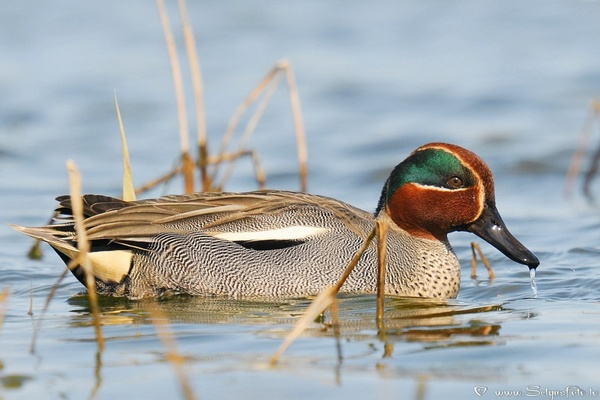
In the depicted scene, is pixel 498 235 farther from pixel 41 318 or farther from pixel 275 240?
pixel 41 318

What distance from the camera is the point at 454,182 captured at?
7332 millimetres

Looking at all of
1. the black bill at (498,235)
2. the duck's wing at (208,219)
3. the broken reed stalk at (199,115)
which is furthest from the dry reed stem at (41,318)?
Answer: the broken reed stalk at (199,115)

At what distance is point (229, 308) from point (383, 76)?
384 inches

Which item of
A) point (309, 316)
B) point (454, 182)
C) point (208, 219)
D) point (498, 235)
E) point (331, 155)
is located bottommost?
point (309, 316)

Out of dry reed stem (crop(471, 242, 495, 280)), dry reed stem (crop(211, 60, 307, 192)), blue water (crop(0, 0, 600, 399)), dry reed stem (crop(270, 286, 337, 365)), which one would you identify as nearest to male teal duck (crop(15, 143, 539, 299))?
blue water (crop(0, 0, 600, 399))

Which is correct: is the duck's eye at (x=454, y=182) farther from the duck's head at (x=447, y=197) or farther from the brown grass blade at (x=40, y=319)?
the brown grass blade at (x=40, y=319)

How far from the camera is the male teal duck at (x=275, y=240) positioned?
23.7ft

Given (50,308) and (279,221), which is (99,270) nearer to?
(50,308)

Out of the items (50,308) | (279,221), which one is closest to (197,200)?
(279,221)

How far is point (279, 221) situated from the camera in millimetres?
7352

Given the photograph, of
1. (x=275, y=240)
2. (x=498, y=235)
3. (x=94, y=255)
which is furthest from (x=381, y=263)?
Answer: (x=94, y=255)

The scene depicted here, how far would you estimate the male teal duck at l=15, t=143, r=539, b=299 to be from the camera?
285 inches

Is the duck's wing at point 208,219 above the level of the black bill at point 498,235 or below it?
above

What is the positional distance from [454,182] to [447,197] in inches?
4.3
